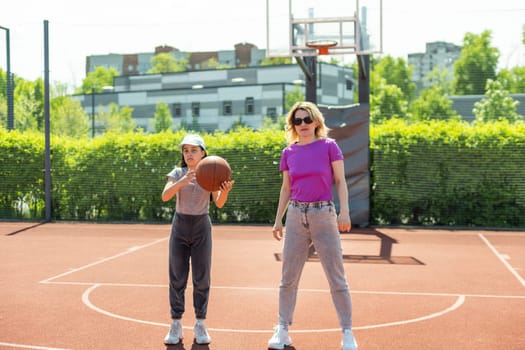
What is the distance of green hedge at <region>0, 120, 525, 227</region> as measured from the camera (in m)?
14.7

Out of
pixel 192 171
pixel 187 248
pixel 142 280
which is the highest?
pixel 192 171

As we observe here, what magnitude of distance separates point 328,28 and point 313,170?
8.75m

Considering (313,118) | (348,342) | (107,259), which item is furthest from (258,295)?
(107,259)

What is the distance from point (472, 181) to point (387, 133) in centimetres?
221

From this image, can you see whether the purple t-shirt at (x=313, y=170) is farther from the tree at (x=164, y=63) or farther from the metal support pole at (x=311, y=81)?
the tree at (x=164, y=63)

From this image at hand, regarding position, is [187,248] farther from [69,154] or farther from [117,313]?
[69,154]

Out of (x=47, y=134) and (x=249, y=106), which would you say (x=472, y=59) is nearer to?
(x=249, y=106)

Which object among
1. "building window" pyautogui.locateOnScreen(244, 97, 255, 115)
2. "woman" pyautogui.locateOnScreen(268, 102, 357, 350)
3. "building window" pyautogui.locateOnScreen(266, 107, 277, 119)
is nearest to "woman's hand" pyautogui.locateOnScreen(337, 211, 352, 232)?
"woman" pyautogui.locateOnScreen(268, 102, 357, 350)

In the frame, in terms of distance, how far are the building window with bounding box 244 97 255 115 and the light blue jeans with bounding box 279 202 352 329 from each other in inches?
2012

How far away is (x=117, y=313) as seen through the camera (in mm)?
6418

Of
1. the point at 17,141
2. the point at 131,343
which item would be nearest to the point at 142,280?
the point at 131,343

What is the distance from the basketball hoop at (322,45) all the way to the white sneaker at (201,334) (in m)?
8.67

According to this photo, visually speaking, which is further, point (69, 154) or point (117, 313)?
point (69, 154)

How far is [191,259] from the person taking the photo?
210 inches
